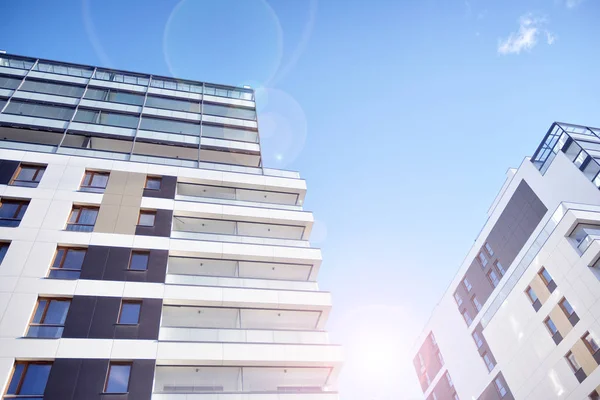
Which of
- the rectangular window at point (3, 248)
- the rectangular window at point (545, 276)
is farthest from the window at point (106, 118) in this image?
the rectangular window at point (545, 276)

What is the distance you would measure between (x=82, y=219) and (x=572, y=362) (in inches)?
1268

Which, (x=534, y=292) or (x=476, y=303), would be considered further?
(x=476, y=303)

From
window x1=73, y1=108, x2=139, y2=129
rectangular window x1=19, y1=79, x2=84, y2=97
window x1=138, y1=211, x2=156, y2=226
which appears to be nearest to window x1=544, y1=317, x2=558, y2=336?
window x1=138, y1=211, x2=156, y2=226

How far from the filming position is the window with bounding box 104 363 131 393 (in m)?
16.5

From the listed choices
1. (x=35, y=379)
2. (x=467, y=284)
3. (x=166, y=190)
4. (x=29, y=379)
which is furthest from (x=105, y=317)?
(x=467, y=284)

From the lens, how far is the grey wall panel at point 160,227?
2283 cm

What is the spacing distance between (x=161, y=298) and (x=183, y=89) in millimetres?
25381

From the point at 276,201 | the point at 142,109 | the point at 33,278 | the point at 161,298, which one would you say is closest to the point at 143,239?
the point at 161,298

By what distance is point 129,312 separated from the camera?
758 inches

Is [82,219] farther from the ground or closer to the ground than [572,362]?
farther from the ground

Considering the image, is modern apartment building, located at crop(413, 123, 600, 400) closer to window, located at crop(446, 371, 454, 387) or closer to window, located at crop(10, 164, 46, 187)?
window, located at crop(446, 371, 454, 387)

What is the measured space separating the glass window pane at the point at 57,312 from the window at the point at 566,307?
99.9 feet

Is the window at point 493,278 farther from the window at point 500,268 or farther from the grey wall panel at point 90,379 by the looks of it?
the grey wall panel at point 90,379

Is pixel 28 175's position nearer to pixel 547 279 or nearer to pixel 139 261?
pixel 139 261
